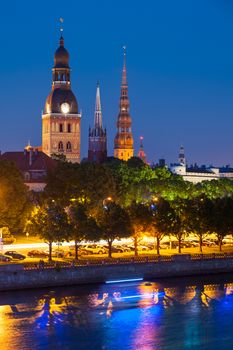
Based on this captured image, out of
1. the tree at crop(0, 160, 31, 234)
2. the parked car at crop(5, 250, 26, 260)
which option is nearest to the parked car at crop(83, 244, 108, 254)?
the parked car at crop(5, 250, 26, 260)

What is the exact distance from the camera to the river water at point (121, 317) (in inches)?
2318

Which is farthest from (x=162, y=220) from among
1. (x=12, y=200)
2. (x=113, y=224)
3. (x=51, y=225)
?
(x=12, y=200)

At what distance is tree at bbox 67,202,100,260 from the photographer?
82.6 metres

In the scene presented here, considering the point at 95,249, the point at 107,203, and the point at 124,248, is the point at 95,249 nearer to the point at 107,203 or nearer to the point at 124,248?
the point at 124,248

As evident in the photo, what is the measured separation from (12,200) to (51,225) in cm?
1457

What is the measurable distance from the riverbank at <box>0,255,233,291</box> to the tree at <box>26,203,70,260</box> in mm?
5586

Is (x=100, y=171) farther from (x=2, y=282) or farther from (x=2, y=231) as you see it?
(x=2, y=282)

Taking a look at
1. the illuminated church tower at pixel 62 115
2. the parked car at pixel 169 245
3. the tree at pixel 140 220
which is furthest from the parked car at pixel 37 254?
the illuminated church tower at pixel 62 115

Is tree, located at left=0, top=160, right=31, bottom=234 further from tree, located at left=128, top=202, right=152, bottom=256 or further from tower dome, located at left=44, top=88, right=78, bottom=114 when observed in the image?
tower dome, located at left=44, top=88, right=78, bottom=114

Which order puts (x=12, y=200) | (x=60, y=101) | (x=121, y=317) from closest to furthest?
(x=121, y=317), (x=12, y=200), (x=60, y=101)

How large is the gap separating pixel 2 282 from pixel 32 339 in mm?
13456

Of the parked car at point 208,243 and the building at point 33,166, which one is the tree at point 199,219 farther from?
the building at point 33,166

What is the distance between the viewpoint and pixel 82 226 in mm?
83125

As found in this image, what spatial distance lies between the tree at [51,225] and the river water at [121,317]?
773 centimetres
